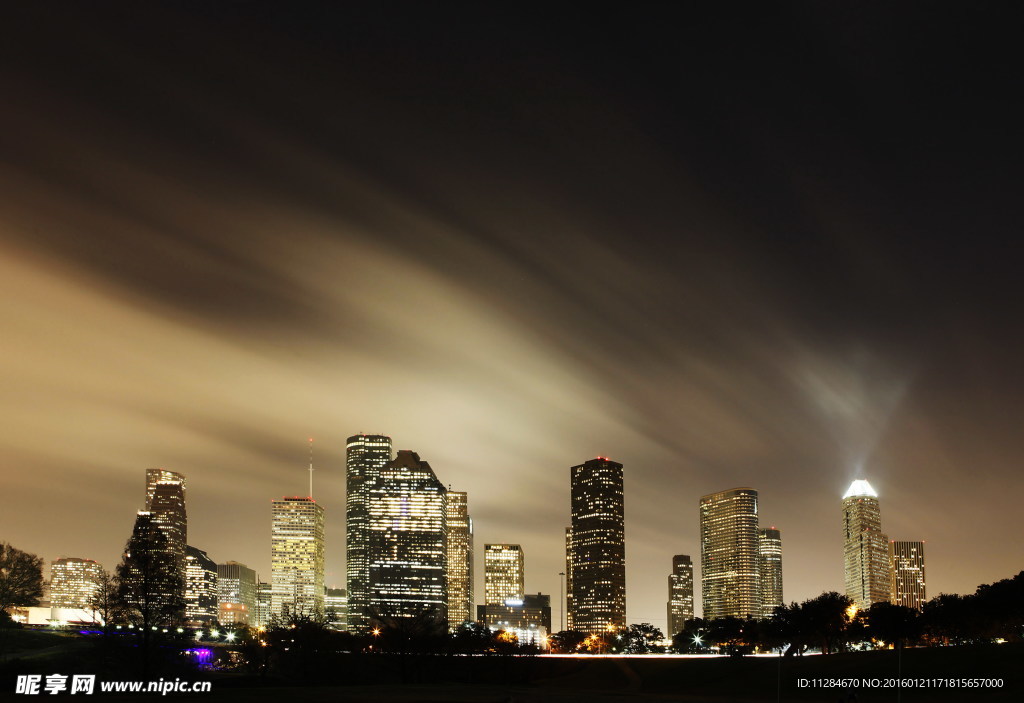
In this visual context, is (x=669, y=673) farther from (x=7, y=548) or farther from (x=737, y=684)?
(x=7, y=548)

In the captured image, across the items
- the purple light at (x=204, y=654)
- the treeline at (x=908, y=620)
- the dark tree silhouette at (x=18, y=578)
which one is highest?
the dark tree silhouette at (x=18, y=578)

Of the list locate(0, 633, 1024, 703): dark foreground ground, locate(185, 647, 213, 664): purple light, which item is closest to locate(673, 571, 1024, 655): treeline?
locate(0, 633, 1024, 703): dark foreground ground

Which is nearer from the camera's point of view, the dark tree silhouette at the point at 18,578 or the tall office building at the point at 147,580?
the tall office building at the point at 147,580

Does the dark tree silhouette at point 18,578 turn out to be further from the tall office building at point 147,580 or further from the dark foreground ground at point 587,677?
the tall office building at point 147,580

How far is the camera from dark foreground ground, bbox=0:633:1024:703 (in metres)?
71.9

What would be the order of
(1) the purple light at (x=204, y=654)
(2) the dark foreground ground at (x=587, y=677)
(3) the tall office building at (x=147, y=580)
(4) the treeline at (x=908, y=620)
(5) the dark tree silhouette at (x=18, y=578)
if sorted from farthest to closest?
(1) the purple light at (x=204, y=654) < (4) the treeline at (x=908, y=620) < (5) the dark tree silhouette at (x=18, y=578) < (3) the tall office building at (x=147, y=580) < (2) the dark foreground ground at (x=587, y=677)

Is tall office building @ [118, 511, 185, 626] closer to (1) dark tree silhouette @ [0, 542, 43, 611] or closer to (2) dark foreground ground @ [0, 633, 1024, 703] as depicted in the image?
(2) dark foreground ground @ [0, 633, 1024, 703]

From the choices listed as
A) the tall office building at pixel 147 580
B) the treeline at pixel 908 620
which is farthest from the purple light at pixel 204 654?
the treeline at pixel 908 620

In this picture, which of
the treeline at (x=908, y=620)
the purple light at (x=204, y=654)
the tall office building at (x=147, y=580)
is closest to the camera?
the tall office building at (x=147, y=580)

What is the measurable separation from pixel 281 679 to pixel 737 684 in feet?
176

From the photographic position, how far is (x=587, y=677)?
148 meters

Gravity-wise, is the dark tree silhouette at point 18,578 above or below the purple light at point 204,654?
above

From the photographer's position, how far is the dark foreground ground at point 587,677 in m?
71.9

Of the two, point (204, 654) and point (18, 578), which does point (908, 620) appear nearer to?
point (204, 654)
